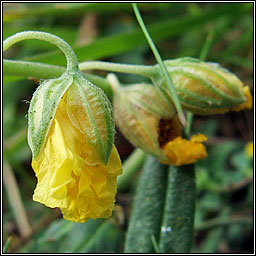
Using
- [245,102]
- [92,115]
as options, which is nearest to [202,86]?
[245,102]

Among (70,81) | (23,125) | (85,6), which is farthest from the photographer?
(23,125)

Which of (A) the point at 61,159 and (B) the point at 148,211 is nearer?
(A) the point at 61,159

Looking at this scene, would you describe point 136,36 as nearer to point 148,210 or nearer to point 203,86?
point 203,86

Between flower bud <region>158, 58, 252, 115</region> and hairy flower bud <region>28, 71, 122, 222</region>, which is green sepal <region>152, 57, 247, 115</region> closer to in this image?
flower bud <region>158, 58, 252, 115</region>

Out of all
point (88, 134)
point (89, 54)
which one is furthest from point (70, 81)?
point (89, 54)


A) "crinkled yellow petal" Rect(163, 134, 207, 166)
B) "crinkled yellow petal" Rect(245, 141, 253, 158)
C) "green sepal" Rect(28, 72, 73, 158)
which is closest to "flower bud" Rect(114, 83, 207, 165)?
"crinkled yellow petal" Rect(163, 134, 207, 166)

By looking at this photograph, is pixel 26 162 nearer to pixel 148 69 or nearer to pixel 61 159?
pixel 148 69

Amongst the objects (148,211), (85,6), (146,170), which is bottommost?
(148,211)

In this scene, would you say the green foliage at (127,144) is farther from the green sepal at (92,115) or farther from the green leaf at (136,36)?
the green sepal at (92,115)
